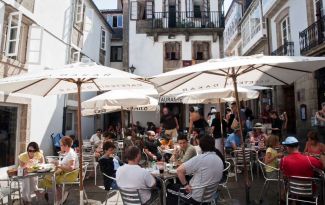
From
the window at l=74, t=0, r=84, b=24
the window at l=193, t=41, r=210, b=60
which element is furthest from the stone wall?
the window at l=74, t=0, r=84, b=24

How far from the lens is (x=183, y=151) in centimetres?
641

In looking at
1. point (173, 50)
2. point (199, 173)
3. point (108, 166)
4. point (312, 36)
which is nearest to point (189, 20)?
point (173, 50)

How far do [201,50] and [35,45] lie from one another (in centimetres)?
1317

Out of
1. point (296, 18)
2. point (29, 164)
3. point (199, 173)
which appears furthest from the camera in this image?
point (296, 18)

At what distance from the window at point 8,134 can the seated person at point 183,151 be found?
644cm

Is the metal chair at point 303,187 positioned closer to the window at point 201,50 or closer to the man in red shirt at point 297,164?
the man in red shirt at point 297,164

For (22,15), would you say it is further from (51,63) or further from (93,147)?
(93,147)

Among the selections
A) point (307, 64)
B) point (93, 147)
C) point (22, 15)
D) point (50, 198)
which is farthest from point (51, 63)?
point (307, 64)

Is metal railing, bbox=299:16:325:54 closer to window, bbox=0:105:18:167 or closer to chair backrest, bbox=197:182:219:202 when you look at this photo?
chair backrest, bbox=197:182:219:202

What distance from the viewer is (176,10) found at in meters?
22.6

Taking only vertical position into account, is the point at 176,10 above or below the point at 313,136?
above

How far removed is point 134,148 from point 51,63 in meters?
10.2

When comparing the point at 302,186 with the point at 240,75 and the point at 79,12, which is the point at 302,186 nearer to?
the point at 240,75

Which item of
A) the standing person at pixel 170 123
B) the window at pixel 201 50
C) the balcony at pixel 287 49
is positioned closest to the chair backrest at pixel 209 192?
the standing person at pixel 170 123
